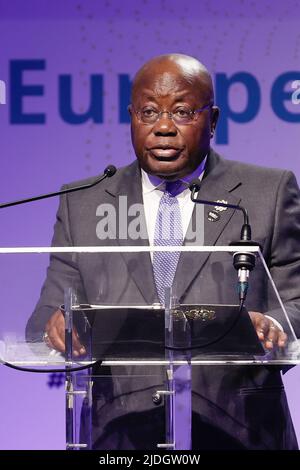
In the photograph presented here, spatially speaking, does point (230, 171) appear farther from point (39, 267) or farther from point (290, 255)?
point (39, 267)

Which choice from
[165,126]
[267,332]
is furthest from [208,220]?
[267,332]

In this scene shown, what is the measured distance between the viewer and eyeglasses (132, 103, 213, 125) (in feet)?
12.7

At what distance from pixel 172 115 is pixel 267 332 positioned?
1.17m

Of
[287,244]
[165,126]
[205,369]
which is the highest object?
[165,126]

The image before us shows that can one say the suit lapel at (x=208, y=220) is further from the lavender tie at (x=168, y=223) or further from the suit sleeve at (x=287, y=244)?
the suit sleeve at (x=287, y=244)

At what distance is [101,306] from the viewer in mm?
2947

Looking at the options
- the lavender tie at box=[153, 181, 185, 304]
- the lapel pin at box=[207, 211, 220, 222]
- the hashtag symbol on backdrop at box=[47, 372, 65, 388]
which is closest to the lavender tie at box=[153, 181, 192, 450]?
the lavender tie at box=[153, 181, 185, 304]

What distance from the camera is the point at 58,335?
298 cm

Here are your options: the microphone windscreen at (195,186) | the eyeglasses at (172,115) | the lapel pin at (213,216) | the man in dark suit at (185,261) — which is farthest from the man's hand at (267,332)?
the eyeglasses at (172,115)

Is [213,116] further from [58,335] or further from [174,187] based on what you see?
[58,335]

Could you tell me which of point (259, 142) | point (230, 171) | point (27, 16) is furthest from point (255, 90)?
point (27, 16)

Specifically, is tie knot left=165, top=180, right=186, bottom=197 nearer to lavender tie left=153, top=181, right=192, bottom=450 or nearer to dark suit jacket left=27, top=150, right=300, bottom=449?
lavender tie left=153, top=181, right=192, bottom=450

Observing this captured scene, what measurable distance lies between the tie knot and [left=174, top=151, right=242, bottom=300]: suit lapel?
0.07 meters
